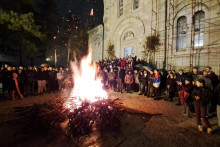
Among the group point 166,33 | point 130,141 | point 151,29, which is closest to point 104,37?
point 151,29

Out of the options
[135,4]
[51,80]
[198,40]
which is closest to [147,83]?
[198,40]

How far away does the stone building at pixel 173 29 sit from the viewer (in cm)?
977

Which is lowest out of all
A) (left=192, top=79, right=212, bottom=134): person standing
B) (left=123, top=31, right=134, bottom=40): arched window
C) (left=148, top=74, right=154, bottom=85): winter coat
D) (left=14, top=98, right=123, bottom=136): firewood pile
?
(left=14, top=98, right=123, bottom=136): firewood pile

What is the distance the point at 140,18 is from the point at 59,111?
15466mm

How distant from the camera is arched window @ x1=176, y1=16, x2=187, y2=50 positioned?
38.7 feet

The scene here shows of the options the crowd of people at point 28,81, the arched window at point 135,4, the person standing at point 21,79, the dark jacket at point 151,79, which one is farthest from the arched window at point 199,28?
the person standing at point 21,79

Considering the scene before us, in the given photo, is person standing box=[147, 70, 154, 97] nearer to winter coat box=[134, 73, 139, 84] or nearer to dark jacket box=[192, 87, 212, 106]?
winter coat box=[134, 73, 139, 84]

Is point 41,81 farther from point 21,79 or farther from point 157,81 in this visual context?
point 157,81

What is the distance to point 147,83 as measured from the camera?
883 centimetres

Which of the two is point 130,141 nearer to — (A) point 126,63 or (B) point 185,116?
(B) point 185,116

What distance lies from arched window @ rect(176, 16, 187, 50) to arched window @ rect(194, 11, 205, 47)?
996mm

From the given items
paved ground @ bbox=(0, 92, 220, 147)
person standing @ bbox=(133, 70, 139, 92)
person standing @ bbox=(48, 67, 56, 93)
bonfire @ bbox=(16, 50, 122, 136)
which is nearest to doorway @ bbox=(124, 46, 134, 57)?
person standing @ bbox=(133, 70, 139, 92)

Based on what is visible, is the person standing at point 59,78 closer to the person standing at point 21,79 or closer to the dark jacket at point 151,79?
the person standing at point 21,79

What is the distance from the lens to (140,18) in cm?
1572
